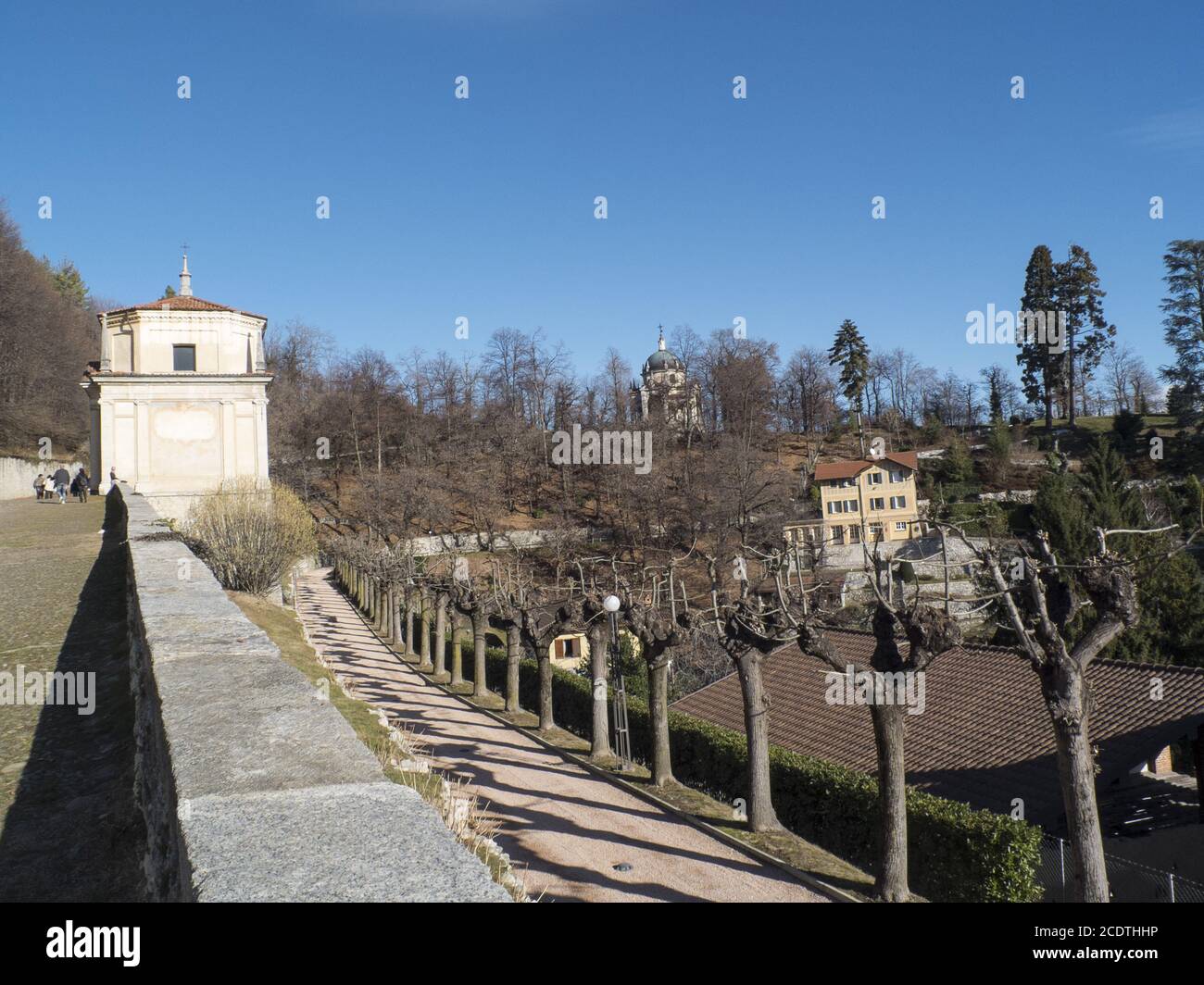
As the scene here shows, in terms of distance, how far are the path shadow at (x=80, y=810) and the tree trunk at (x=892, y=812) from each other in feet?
29.5

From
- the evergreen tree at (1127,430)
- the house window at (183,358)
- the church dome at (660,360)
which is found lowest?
the evergreen tree at (1127,430)

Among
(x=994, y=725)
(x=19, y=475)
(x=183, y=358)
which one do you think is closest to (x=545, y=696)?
(x=994, y=725)

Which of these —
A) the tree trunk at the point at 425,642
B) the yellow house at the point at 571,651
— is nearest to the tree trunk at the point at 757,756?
the tree trunk at the point at 425,642

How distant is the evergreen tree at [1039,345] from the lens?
75500 millimetres

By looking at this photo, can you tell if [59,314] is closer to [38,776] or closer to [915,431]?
[38,776]

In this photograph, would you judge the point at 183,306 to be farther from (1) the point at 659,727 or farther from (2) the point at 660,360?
(2) the point at 660,360

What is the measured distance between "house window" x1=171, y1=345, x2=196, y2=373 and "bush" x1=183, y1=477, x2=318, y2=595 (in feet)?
67.4

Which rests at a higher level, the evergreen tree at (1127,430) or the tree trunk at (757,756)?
the evergreen tree at (1127,430)

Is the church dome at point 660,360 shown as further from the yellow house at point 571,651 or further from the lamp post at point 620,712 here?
the lamp post at point 620,712

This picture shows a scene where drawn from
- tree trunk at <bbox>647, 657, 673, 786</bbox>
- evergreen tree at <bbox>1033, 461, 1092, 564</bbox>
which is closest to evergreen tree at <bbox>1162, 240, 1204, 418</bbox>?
evergreen tree at <bbox>1033, 461, 1092, 564</bbox>

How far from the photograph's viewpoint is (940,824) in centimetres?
1262
